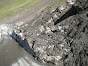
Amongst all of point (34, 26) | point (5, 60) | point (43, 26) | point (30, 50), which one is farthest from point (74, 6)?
point (5, 60)

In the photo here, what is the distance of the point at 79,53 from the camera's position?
69.6 ft

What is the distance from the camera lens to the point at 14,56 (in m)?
27.4

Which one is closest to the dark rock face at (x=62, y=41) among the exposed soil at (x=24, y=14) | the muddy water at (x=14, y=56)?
the muddy water at (x=14, y=56)

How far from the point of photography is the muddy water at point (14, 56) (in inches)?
973

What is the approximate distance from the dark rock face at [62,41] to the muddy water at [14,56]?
1.72 metres

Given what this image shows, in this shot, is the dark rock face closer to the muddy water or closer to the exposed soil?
the muddy water

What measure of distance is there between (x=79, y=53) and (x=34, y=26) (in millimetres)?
14284

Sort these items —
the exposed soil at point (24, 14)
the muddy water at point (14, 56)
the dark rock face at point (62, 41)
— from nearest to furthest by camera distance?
the dark rock face at point (62, 41) → the muddy water at point (14, 56) → the exposed soil at point (24, 14)

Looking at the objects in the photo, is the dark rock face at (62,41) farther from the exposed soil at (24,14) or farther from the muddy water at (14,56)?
the exposed soil at (24,14)

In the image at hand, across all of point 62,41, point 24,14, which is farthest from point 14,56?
point 24,14

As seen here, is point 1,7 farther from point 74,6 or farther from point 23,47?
point 74,6

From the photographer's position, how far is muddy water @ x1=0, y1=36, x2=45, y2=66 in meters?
24.7

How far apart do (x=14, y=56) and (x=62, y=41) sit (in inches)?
384

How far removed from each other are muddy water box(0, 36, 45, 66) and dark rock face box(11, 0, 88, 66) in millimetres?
1716
